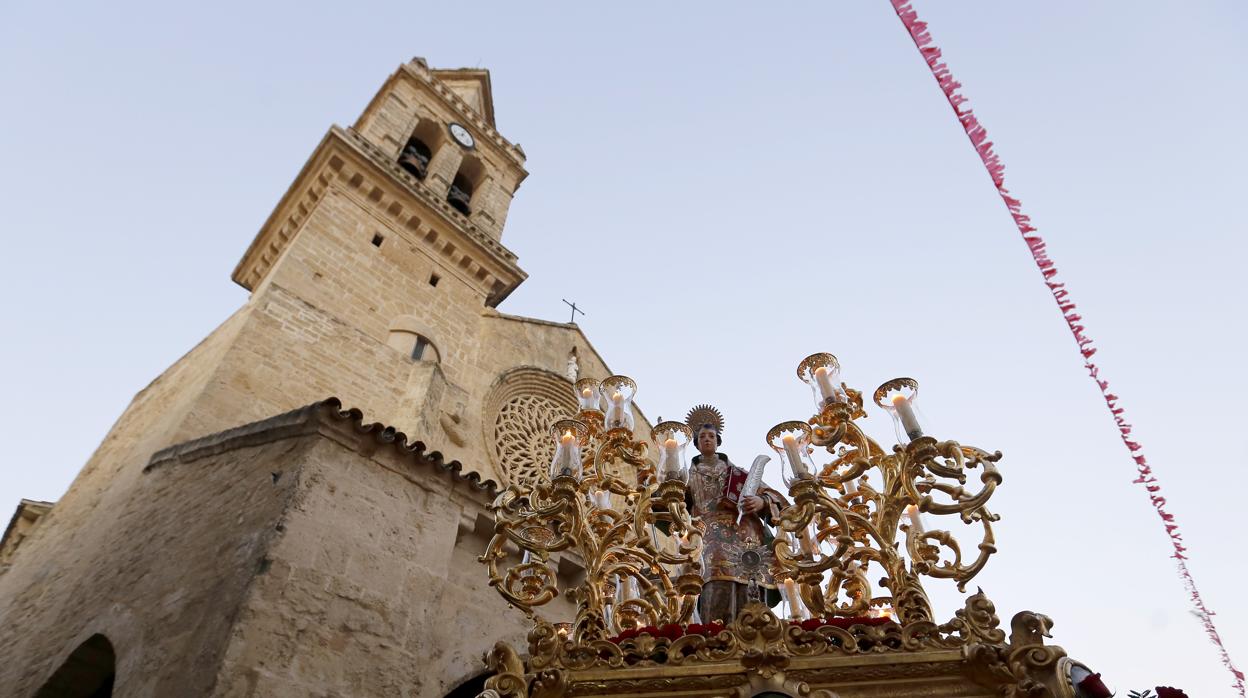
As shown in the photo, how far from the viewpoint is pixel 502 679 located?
3.90 m

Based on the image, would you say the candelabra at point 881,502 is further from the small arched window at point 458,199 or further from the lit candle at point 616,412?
the small arched window at point 458,199

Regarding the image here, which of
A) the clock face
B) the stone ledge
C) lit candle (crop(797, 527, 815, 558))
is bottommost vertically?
lit candle (crop(797, 527, 815, 558))

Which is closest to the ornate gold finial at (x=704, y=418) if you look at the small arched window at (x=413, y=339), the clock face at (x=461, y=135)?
the small arched window at (x=413, y=339)

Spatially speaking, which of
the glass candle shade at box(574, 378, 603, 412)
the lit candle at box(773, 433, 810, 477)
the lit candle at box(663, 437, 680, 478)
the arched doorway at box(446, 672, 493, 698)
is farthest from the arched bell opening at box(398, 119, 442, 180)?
the lit candle at box(773, 433, 810, 477)

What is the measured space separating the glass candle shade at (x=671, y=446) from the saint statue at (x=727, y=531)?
41 centimetres

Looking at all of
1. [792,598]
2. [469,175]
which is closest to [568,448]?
[792,598]

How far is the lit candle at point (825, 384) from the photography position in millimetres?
5016

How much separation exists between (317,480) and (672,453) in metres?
3.43

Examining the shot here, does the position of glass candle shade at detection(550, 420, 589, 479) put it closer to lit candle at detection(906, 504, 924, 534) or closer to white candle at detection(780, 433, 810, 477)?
white candle at detection(780, 433, 810, 477)

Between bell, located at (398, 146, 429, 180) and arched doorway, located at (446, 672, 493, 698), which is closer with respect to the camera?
arched doorway, located at (446, 672, 493, 698)

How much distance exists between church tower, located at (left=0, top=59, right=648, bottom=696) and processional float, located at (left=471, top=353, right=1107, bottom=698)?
6.64 ft

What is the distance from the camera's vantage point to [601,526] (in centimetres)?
495

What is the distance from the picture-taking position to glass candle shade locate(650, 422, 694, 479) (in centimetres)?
492

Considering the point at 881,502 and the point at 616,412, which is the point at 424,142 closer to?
the point at 616,412
